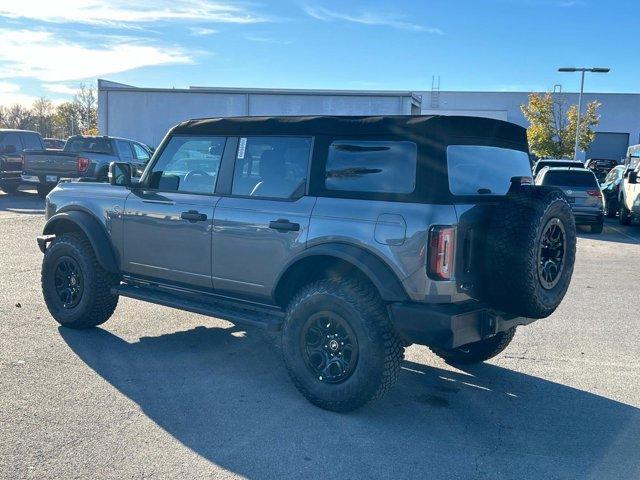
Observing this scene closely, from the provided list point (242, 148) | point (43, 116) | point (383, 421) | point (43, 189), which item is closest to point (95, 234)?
point (242, 148)

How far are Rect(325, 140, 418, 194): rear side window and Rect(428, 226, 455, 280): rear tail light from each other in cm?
38

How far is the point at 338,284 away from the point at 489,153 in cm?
151

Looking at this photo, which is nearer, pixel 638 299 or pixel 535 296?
pixel 535 296

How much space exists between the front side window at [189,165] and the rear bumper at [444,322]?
207 centimetres

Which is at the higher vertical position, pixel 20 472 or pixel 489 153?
pixel 489 153

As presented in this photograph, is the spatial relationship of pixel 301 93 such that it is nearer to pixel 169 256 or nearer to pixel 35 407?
pixel 169 256

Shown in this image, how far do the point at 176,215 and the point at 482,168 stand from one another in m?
2.51

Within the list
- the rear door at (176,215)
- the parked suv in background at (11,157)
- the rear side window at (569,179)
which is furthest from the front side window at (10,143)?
the rear door at (176,215)

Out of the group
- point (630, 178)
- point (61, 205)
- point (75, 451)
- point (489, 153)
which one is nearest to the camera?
point (75, 451)

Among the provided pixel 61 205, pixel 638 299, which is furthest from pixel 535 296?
pixel 638 299

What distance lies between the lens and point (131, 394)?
463cm

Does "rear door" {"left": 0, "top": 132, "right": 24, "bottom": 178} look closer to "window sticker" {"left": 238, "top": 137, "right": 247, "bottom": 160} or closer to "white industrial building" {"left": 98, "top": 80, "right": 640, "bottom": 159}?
"white industrial building" {"left": 98, "top": 80, "right": 640, "bottom": 159}

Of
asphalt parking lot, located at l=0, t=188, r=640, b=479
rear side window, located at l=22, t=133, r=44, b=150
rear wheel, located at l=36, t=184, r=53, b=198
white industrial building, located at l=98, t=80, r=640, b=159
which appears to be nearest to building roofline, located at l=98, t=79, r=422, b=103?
white industrial building, located at l=98, t=80, r=640, b=159

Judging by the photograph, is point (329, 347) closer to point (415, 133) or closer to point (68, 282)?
point (415, 133)
